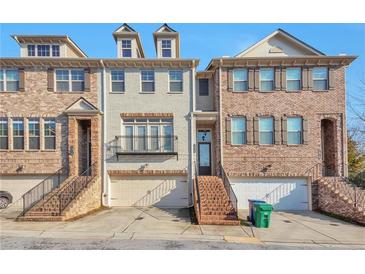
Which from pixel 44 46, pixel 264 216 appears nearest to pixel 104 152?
pixel 44 46

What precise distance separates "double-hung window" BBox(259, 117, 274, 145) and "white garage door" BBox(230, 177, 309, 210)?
8.06 ft

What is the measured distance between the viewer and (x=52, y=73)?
14.1m

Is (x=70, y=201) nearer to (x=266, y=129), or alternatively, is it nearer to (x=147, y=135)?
(x=147, y=135)

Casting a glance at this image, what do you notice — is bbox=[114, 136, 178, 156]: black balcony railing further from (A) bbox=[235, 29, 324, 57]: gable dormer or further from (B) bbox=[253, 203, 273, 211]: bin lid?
(A) bbox=[235, 29, 324, 57]: gable dormer

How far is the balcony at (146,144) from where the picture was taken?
45.9ft

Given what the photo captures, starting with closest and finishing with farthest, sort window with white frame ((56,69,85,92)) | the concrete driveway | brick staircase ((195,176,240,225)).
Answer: the concrete driveway, brick staircase ((195,176,240,225)), window with white frame ((56,69,85,92))

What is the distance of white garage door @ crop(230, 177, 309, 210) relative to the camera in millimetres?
14008

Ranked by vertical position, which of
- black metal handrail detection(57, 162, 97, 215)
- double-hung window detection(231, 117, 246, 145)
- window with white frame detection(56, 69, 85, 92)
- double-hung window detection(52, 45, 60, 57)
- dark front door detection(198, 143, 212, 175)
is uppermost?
double-hung window detection(52, 45, 60, 57)

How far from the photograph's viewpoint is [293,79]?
14.4 m

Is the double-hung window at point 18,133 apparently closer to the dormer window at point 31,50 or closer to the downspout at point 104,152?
the dormer window at point 31,50

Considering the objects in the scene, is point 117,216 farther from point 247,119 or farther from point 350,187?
point 350,187

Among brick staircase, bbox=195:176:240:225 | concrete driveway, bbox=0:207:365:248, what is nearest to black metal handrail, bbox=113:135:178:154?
brick staircase, bbox=195:176:240:225

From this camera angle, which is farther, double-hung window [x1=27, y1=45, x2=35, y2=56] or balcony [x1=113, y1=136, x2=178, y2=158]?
double-hung window [x1=27, y1=45, x2=35, y2=56]

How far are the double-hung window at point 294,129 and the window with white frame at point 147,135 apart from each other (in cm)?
714
